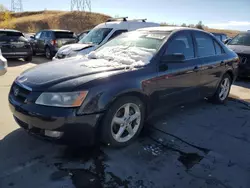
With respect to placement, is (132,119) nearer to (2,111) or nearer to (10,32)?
(2,111)

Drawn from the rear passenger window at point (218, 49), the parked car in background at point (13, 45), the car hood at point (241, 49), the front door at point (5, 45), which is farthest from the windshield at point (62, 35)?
the rear passenger window at point (218, 49)

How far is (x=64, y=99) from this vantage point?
9.37 ft

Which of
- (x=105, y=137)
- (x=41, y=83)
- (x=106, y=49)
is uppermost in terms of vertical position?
(x=106, y=49)

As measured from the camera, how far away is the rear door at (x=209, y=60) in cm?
468

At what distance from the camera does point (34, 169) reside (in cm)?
287

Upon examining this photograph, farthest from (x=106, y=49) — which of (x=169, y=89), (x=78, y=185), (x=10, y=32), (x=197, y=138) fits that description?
(x=10, y=32)

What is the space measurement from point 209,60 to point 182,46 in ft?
2.87

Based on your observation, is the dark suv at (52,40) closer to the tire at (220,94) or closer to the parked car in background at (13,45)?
the parked car in background at (13,45)

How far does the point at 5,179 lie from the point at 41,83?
44.5 inches

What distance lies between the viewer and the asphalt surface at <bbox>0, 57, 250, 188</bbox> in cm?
273

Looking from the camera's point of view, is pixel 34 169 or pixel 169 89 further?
pixel 169 89

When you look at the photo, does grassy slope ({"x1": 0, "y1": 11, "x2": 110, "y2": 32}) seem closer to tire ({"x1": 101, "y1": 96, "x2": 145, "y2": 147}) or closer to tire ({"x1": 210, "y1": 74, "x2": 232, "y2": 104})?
tire ({"x1": 210, "y1": 74, "x2": 232, "y2": 104})

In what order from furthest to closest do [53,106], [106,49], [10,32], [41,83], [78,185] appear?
1. [10,32]
2. [106,49]
3. [41,83]
4. [53,106]
5. [78,185]

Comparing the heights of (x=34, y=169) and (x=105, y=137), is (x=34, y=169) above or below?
below
